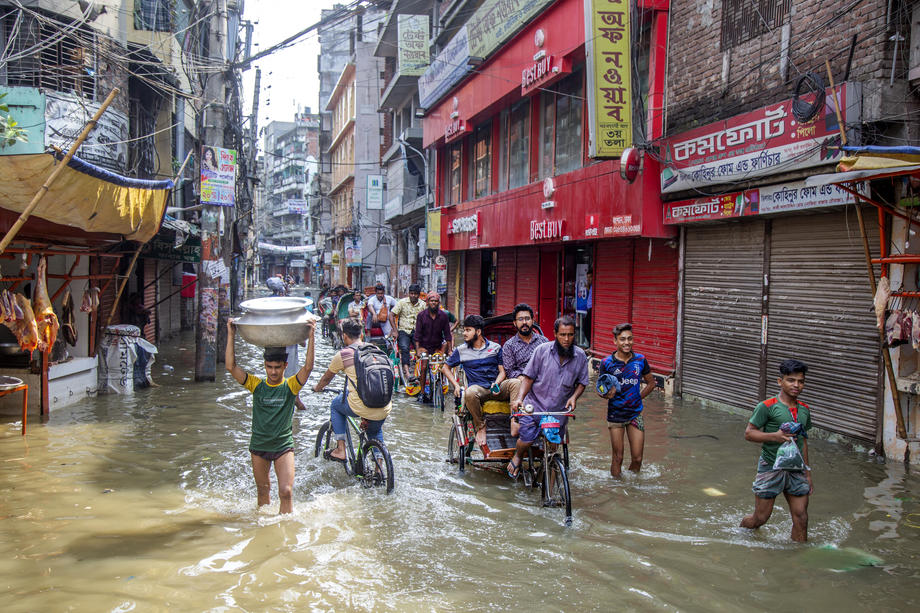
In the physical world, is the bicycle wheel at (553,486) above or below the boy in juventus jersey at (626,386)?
below

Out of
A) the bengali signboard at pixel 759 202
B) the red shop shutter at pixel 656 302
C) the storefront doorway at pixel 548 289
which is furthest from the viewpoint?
the storefront doorway at pixel 548 289

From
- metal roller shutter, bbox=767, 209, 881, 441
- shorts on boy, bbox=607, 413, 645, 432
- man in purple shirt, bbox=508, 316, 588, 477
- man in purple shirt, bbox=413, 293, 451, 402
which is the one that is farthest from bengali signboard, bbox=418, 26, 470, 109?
man in purple shirt, bbox=508, 316, 588, 477

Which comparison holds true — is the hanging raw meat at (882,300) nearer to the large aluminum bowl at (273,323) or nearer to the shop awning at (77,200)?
the large aluminum bowl at (273,323)

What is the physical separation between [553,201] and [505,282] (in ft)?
19.0

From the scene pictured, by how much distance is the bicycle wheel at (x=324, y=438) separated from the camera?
773cm

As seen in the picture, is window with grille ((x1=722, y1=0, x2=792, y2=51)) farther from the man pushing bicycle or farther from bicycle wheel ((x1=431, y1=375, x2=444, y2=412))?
the man pushing bicycle

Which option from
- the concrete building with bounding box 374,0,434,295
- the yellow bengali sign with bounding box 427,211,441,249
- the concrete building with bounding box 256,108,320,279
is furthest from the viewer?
the concrete building with bounding box 256,108,320,279

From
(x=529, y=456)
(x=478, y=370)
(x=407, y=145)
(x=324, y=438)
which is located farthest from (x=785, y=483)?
(x=407, y=145)

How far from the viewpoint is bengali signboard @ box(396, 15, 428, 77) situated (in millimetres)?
26766

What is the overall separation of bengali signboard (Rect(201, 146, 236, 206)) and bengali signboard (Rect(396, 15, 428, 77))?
16169 millimetres

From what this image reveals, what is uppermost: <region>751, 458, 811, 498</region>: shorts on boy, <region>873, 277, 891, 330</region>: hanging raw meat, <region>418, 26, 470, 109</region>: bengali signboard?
<region>418, 26, 470, 109</region>: bengali signboard

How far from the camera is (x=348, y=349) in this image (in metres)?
6.82

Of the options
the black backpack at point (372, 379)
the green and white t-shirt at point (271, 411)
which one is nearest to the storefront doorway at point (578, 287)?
the black backpack at point (372, 379)

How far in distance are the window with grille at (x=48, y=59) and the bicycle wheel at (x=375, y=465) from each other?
10.9 metres
